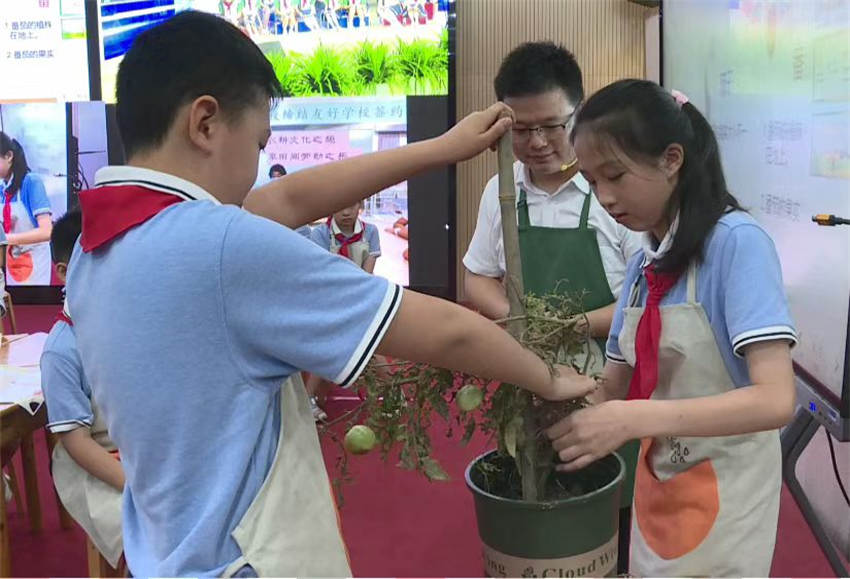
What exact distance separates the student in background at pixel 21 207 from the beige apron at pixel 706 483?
16.9ft

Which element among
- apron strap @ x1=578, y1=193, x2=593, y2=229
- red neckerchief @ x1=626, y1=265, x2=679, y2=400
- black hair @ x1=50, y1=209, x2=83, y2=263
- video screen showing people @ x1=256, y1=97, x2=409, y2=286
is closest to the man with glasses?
apron strap @ x1=578, y1=193, x2=593, y2=229

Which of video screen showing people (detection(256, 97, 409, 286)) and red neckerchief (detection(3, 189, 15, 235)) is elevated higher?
video screen showing people (detection(256, 97, 409, 286))

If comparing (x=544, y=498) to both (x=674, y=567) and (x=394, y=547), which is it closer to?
(x=674, y=567)

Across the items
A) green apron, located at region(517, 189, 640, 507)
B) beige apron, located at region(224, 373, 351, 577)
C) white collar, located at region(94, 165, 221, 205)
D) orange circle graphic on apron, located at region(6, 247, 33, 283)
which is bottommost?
orange circle graphic on apron, located at region(6, 247, 33, 283)

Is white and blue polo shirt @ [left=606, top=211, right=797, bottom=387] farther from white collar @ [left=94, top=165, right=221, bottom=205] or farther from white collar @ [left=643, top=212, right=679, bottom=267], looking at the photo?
white collar @ [left=94, top=165, right=221, bottom=205]

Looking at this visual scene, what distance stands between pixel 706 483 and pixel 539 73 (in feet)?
3.20

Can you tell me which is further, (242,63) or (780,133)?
(780,133)

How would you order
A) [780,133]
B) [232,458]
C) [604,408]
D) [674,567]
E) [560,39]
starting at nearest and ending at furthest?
[232,458] < [604,408] < [674,567] < [780,133] < [560,39]

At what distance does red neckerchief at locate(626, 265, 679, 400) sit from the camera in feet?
3.92

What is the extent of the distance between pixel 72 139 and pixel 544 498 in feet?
16.7

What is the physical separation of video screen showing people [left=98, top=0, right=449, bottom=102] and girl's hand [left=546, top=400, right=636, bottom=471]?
412 cm

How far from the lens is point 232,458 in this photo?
827mm

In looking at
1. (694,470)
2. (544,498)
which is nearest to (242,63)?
(544,498)

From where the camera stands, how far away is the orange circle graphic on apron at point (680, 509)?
1.15 meters
